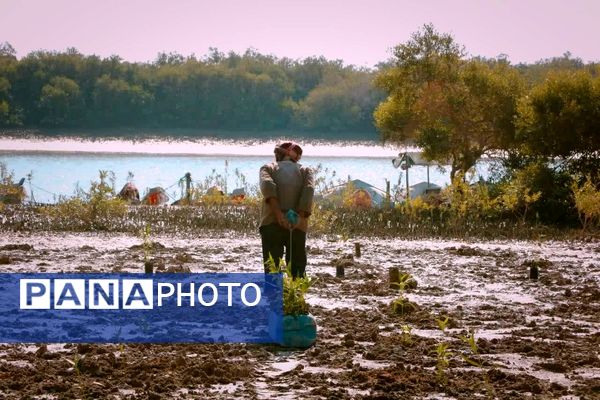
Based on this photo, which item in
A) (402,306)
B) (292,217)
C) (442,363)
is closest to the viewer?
(442,363)

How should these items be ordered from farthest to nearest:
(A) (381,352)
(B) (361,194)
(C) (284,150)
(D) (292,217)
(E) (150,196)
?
(E) (150,196)
(B) (361,194)
(C) (284,150)
(D) (292,217)
(A) (381,352)

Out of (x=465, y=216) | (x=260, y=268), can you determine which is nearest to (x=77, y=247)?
(x=260, y=268)

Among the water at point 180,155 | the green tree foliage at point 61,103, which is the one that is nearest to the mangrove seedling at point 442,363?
the water at point 180,155

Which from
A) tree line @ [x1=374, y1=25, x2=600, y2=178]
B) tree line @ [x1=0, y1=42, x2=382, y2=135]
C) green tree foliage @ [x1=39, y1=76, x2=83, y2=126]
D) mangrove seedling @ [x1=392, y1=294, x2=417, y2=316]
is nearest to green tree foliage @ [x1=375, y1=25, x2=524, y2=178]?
tree line @ [x1=374, y1=25, x2=600, y2=178]

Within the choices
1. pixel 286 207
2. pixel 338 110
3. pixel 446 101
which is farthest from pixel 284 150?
pixel 338 110

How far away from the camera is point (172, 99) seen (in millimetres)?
75438

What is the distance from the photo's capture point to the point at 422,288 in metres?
13.4

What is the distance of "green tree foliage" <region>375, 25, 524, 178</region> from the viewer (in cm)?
3138

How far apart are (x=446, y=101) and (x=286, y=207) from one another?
70.8ft

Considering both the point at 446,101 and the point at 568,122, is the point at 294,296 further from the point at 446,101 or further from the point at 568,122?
the point at 446,101

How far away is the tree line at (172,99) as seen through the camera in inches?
2869

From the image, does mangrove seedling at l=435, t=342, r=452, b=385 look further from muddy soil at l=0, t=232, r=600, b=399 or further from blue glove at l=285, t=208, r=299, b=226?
blue glove at l=285, t=208, r=299, b=226

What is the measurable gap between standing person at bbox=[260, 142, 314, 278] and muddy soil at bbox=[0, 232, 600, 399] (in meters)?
0.69

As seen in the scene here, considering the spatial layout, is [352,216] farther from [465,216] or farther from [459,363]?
[459,363]
